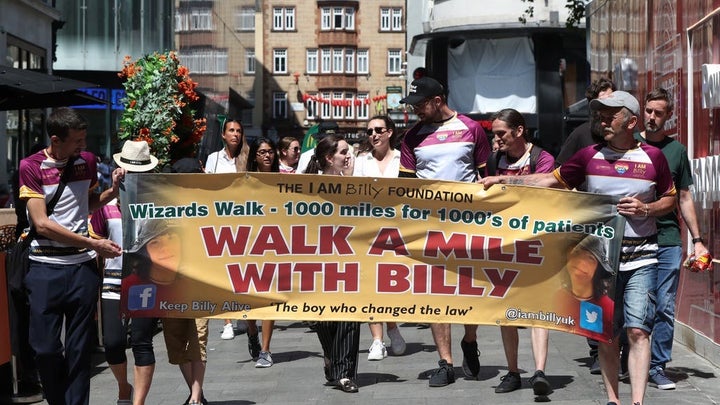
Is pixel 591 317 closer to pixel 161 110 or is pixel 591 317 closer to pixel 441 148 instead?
pixel 441 148

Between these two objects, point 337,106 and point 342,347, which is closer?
point 342,347

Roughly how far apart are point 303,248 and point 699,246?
2561 millimetres

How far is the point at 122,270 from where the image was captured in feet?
24.9

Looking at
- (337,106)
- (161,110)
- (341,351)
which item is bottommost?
(341,351)

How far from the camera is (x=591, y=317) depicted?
7473mm

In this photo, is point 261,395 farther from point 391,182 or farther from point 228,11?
point 228,11

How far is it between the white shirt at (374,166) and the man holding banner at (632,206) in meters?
3.80

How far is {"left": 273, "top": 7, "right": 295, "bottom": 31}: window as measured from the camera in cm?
8406

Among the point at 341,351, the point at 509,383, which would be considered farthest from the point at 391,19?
the point at 509,383

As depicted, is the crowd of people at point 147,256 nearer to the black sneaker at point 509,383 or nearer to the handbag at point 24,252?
the handbag at point 24,252

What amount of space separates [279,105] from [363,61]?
6083 mm

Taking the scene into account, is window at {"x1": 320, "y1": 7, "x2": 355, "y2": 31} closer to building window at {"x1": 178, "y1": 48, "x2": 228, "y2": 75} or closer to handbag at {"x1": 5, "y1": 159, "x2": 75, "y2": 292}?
building window at {"x1": 178, "y1": 48, "x2": 228, "y2": 75}

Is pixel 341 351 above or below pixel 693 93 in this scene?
below

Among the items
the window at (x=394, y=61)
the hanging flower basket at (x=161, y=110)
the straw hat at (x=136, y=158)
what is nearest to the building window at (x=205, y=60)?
the hanging flower basket at (x=161, y=110)
